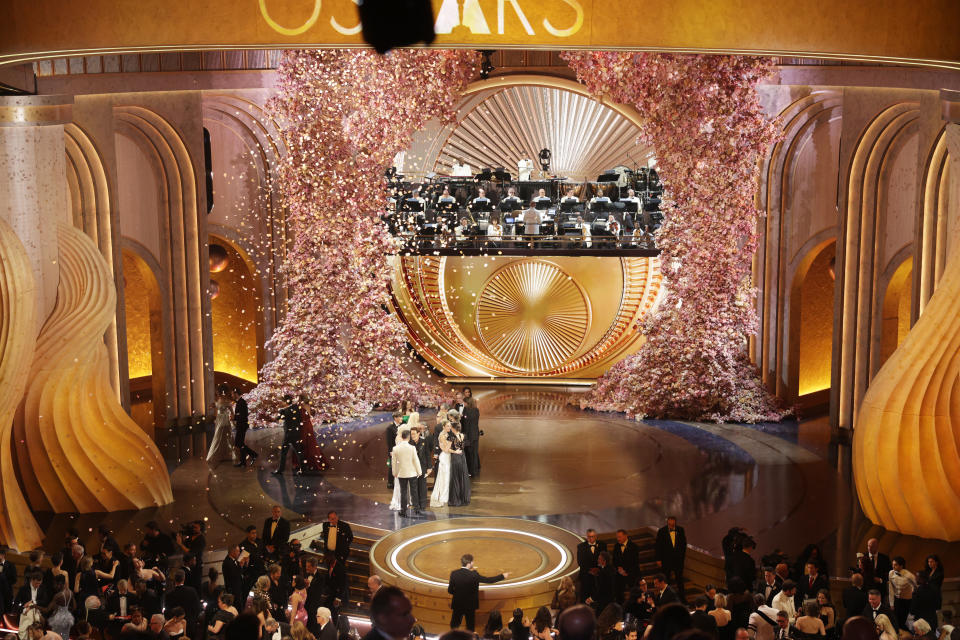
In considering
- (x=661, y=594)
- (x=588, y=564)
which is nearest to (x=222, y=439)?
(x=588, y=564)

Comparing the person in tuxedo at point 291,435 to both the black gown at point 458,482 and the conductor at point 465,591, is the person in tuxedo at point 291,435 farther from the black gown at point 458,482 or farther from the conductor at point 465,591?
the conductor at point 465,591

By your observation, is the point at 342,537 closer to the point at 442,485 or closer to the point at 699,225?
the point at 442,485

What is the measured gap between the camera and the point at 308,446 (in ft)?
45.2

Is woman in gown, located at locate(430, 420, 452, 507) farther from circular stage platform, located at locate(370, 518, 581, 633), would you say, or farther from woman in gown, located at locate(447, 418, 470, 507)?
circular stage platform, located at locate(370, 518, 581, 633)

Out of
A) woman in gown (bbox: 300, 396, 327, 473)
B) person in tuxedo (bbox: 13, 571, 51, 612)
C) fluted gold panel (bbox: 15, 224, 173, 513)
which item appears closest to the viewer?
person in tuxedo (bbox: 13, 571, 51, 612)

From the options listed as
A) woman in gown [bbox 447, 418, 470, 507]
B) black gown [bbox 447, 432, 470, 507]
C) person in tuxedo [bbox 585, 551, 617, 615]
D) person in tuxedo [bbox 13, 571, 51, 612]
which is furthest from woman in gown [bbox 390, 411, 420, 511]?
person in tuxedo [bbox 13, 571, 51, 612]

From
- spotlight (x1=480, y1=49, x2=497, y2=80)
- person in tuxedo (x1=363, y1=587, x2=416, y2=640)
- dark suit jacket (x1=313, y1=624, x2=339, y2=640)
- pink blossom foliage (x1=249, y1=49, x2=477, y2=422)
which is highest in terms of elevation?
spotlight (x1=480, y1=49, x2=497, y2=80)

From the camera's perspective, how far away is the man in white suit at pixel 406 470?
39.0 ft

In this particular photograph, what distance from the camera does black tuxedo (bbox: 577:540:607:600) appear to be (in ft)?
30.8

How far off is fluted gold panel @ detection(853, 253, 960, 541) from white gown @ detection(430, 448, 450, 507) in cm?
453

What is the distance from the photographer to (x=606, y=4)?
9.04 m

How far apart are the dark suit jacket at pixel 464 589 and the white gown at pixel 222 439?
585cm

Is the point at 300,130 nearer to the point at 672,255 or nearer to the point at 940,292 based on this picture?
the point at 672,255

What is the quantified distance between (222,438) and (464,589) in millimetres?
6109
